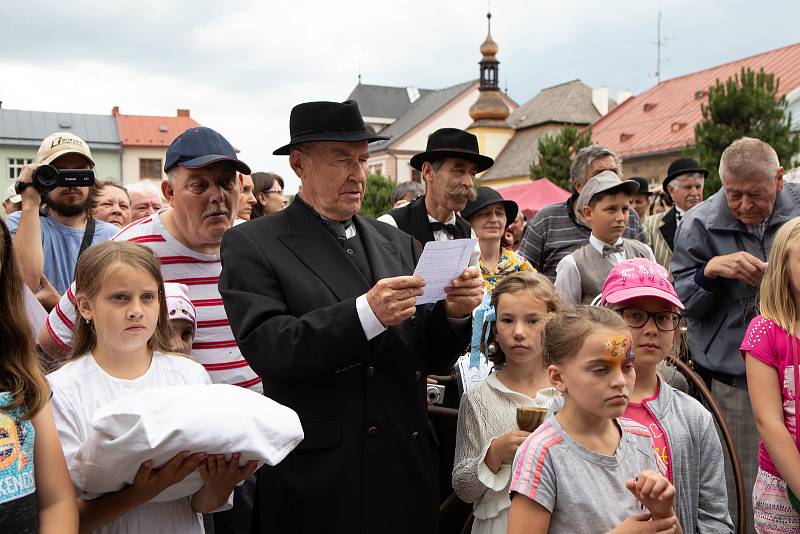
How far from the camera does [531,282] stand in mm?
3545

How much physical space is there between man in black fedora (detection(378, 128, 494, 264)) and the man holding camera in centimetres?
187

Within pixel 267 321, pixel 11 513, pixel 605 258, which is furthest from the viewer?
pixel 605 258

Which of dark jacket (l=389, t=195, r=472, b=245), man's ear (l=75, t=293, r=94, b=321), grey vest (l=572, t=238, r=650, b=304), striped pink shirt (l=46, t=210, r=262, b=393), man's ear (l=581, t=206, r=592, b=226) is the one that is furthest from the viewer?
dark jacket (l=389, t=195, r=472, b=245)

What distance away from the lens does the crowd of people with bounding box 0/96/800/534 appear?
2328 mm

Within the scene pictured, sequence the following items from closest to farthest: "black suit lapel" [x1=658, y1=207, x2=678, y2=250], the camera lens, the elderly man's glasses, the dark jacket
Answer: the elderly man's glasses
the camera lens
the dark jacket
"black suit lapel" [x1=658, y1=207, x2=678, y2=250]

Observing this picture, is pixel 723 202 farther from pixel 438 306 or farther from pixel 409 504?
pixel 409 504

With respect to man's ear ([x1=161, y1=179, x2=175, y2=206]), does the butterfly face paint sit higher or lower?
lower

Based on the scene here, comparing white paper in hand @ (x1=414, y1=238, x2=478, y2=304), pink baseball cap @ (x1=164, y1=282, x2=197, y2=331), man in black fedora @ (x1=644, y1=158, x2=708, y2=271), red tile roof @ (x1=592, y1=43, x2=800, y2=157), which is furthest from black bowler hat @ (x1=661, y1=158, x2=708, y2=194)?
red tile roof @ (x1=592, y1=43, x2=800, y2=157)

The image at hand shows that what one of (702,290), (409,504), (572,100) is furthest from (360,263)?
(572,100)

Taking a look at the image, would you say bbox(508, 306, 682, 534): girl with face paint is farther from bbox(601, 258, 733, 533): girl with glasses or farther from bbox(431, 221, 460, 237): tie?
bbox(431, 221, 460, 237): tie

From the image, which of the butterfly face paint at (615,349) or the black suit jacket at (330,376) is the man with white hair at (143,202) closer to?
the black suit jacket at (330,376)

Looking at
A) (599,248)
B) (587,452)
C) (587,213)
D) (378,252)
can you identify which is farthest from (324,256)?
(587,213)

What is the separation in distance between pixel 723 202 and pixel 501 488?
2.28 m

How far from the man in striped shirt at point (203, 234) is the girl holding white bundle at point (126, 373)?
42cm
